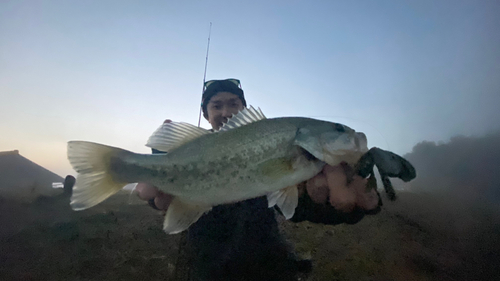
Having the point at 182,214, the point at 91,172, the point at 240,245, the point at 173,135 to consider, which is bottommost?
the point at 240,245

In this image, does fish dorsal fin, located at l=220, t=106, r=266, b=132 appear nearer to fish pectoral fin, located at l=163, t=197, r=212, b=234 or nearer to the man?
fish pectoral fin, located at l=163, t=197, r=212, b=234

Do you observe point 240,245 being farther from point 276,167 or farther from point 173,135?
point 173,135

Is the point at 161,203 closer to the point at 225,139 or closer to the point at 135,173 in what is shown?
the point at 135,173

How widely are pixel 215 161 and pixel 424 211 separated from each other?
14697 millimetres

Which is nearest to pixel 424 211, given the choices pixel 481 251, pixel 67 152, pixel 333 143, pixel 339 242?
pixel 481 251

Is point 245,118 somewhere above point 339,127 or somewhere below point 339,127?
above

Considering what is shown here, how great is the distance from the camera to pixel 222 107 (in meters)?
3.48

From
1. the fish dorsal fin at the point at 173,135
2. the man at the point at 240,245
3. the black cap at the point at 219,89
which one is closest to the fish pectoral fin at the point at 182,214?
the fish dorsal fin at the point at 173,135

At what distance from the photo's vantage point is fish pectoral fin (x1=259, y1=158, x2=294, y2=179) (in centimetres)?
147

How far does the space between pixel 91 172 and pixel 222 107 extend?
2.29 meters

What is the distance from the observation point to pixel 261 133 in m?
1.55

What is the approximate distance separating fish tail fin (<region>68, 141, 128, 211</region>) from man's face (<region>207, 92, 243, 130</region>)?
195 centimetres

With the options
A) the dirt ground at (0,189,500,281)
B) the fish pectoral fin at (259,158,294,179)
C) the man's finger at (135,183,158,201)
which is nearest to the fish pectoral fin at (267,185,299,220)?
the fish pectoral fin at (259,158,294,179)

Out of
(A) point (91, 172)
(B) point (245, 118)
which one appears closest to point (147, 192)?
(A) point (91, 172)
